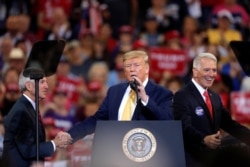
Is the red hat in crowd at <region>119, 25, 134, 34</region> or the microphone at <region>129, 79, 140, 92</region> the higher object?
the red hat in crowd at <region>119, 25, 134, 34</region>

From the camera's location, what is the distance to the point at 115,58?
1656cm

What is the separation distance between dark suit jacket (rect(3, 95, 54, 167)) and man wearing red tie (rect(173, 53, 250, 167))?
1459 mm

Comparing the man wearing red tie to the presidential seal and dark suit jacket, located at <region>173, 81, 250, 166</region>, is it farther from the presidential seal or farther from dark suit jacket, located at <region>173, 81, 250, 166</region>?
the presidential seal

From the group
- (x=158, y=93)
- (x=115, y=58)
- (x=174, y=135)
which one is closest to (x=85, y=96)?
(x=115, y=58)

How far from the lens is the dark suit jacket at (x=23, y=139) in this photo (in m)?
9.72

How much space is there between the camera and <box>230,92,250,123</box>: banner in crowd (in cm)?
1473

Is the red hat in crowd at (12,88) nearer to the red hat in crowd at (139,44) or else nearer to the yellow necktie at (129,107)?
the red hat in crowd at (139,44)

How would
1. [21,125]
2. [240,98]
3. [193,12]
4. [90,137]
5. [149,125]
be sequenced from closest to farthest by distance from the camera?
1. [149,125]
2. [21,125]
3. [90,137]
4. [240,98]
5. [193,12]

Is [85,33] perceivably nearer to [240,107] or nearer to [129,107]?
[240,107]

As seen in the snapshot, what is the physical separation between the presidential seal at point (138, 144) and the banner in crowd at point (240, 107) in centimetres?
564

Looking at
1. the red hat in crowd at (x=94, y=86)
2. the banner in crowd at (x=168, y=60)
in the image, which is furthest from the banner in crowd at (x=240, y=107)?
the red hat in crowd at (x=94, y=86)

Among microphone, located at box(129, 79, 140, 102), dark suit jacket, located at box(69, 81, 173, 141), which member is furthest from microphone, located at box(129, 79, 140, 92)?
dark suit jacket, located at box(69, 81, 173, 141)

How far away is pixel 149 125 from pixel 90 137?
1.88m

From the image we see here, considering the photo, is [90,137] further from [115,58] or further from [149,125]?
[115,58]
